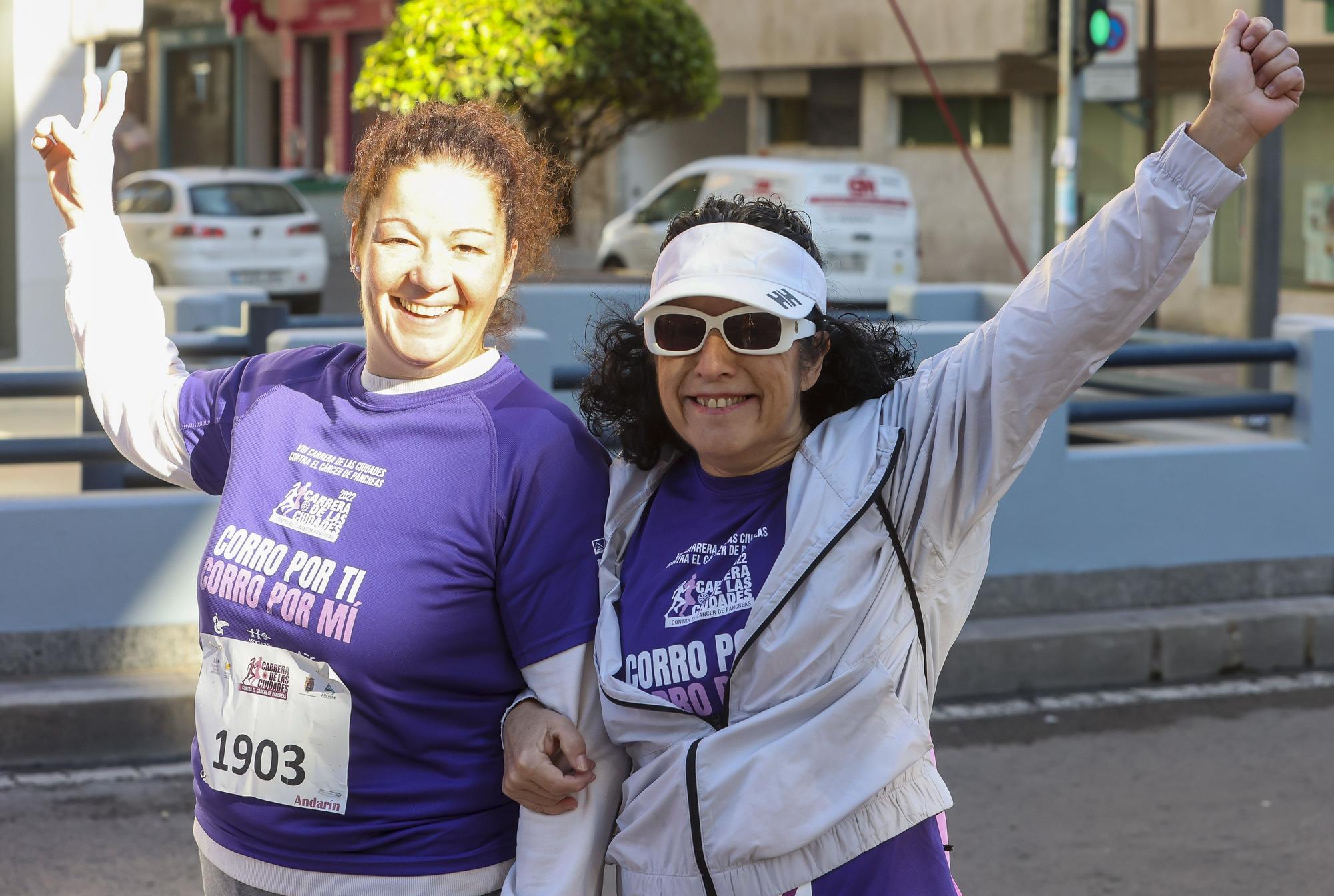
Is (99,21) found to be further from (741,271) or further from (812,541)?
(812,541)

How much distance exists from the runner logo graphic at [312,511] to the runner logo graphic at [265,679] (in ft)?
0.63

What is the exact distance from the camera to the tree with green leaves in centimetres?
2006

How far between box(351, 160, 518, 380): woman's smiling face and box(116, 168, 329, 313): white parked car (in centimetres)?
1792

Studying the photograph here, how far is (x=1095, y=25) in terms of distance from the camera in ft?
36.9

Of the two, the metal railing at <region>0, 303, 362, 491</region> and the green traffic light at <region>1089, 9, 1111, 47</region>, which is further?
the green traffic light at <region>1089, 9, 1111, 47</region>

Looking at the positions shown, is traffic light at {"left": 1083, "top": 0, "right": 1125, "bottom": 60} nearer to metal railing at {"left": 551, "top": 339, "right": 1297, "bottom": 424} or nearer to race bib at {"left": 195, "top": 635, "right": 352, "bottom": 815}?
metal railing at {"left": 551, "top": 339, "right": 1297, "bottom": 424}

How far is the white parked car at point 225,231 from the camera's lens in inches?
Result: 779

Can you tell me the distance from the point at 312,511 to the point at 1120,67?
A: 10574 millimetres

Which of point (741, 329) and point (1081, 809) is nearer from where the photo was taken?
point (741, 329)

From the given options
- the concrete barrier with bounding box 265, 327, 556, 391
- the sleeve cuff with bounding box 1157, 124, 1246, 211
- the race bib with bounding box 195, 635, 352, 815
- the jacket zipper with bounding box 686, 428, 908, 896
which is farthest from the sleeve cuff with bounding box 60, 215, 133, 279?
the concrete barrier with bounding box 265, 327, 556, 391

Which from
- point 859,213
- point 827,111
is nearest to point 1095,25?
point 859,213

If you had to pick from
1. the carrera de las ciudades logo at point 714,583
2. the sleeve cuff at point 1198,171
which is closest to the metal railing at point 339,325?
the carrera de las ciudades logo at point 714,583

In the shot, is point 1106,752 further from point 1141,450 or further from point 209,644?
point 209,644

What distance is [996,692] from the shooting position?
21.9 ft
